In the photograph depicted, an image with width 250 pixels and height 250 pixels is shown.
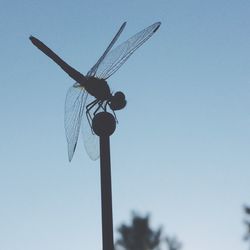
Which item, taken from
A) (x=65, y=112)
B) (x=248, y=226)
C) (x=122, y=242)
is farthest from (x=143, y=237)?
(x=65, y=112)

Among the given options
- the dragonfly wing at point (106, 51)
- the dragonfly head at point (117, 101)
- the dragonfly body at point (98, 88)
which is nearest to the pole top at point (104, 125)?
the dragonfly body at point (98, 88)

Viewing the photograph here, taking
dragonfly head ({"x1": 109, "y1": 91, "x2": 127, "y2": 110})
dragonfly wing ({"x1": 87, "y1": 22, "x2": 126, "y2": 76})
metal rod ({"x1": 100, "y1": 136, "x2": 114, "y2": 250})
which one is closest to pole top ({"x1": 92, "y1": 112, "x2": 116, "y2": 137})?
metal rod ({"x1": 100, "y1": 136, "x2": 114, "y2": 250})

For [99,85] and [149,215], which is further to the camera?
[149,215]

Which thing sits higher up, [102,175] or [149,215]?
[149,215]

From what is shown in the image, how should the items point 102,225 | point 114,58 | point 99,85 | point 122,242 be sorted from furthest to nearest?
point 122,242, point 114,58, point 99,85, point 102,225

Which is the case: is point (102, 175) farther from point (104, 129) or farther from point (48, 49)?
point (48, 49)

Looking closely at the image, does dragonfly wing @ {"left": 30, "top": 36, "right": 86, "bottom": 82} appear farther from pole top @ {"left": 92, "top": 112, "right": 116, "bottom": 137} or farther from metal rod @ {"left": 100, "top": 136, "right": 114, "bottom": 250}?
metal rod @ {"left": 100, "top": 136, "right": 114, "bottom": 250}

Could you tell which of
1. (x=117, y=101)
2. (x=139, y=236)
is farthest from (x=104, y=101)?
(x=139, y=236)
